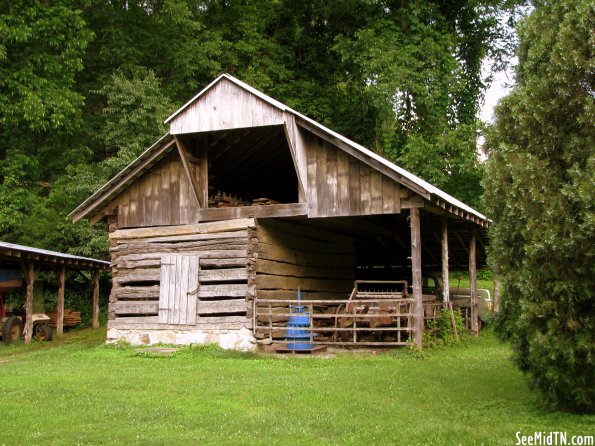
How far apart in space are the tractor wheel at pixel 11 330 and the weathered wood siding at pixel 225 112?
29.2 feet

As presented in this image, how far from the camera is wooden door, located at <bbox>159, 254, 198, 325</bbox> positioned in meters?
18.2

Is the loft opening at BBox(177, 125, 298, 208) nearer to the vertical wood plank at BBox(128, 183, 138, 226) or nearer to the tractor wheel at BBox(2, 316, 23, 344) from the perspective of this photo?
the vertical wood plank at BBox(128, 183, 138, 226)

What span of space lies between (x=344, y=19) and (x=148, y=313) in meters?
23.2

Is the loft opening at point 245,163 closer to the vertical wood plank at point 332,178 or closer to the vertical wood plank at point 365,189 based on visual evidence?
the vertical wood plank at point 332,178

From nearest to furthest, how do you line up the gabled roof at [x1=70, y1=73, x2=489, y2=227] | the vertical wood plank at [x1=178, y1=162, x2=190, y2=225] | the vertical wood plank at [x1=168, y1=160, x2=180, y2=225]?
the gabled roof at [x1=70, y1=73, x2=489, y2=227] < the vertical wood plank at [x1=178, y1=162, x2=190, y2=225] < the vertical wood plank at [x1=168, y1=160, x2=180, y2=225]

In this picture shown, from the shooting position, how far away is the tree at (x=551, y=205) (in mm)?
8367

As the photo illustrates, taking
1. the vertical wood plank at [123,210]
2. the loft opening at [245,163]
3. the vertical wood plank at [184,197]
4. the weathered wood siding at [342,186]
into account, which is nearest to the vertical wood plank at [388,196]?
the weathered wood siding at [342,186]

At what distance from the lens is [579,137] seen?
28.8 ft

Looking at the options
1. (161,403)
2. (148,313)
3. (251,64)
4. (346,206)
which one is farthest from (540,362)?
(251,64)

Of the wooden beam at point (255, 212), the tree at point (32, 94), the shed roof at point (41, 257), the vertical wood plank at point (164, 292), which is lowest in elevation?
the vertical wood plank at point (164, 292)

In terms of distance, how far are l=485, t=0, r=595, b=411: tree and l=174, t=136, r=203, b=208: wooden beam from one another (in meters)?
9.76

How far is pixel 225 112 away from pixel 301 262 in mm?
5776

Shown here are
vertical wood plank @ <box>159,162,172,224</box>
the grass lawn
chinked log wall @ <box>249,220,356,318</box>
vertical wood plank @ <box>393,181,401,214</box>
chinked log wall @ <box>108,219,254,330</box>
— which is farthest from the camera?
vertical wood plank @ <box>159,162,172,224</box>

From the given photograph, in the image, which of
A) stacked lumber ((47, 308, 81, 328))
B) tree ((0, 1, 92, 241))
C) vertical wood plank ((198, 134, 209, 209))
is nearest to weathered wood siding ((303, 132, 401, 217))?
vertical wood plank ((198, 134, 209, 209))
